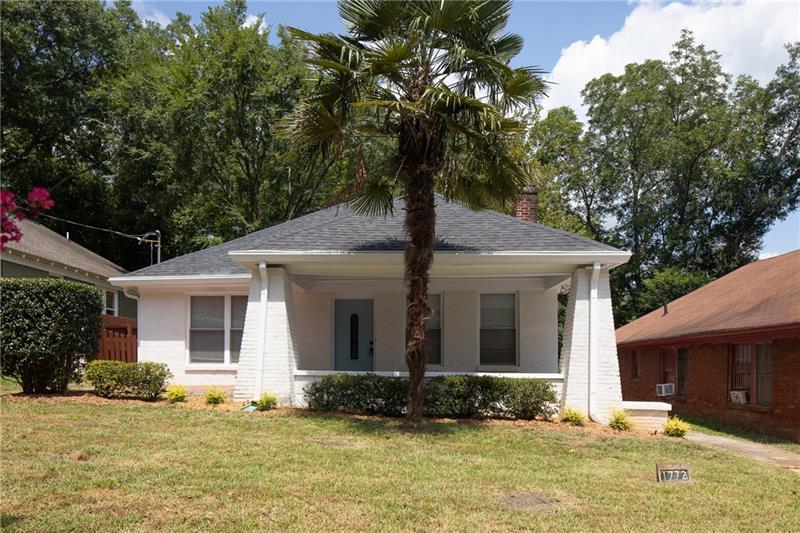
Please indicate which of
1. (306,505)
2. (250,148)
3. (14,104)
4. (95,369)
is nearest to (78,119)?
(14,104)

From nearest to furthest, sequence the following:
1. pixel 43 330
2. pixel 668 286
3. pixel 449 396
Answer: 1. pixel 449 396
2. pixel 43 330
3. pixel 668 286

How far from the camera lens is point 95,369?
44.5 feet

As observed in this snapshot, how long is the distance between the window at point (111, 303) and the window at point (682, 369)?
2111 centimetres

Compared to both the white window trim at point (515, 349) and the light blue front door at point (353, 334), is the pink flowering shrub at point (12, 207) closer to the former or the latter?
the light blue front door at point (353, 334)

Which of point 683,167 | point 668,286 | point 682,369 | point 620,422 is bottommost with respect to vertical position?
point 620,422

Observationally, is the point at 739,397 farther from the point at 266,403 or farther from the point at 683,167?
the point at 683,167

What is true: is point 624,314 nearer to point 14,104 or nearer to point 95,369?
point 95,369

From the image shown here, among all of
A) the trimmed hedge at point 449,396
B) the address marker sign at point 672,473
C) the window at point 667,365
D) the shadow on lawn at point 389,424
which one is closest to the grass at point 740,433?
the window at point 667,365

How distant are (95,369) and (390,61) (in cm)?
863

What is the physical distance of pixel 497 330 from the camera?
16.4 m

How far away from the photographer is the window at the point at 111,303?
2686 centimetres

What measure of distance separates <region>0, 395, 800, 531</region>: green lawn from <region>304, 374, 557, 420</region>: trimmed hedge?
3.96 feet

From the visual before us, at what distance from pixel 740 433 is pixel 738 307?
3.67 meters

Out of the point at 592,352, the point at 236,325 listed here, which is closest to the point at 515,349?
the point at 592,352
